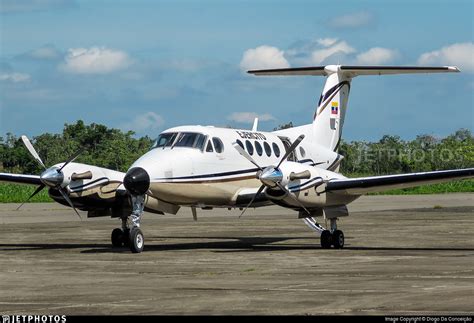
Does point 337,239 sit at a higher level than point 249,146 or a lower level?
lower

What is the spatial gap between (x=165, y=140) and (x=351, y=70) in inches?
351

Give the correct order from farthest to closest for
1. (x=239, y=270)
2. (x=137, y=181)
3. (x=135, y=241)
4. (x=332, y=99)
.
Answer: (x=332, y=99) < (x=135, y=241) < (x=137, y=181) < (x=239, y=270)

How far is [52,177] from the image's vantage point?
78.2 feet

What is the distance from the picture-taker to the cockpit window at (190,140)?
24.2 metres

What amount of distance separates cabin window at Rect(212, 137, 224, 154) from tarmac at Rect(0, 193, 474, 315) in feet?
8.59

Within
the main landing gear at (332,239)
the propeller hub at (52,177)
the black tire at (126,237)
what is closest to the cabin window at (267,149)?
the main landing gear at (332,239)

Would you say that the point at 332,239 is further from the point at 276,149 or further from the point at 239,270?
the point at 239,270

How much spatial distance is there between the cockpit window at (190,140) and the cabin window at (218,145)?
38 centimetres

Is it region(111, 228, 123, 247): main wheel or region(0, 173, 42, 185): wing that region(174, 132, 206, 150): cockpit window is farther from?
region(0, 173, 42, 185): wing

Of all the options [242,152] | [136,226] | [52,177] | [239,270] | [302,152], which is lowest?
[239,270]

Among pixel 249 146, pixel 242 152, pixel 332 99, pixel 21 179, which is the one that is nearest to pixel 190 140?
pixel 242 152

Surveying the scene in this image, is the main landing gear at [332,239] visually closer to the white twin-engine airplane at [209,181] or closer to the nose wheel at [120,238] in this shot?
the white twin-engine airplane at [209,181]

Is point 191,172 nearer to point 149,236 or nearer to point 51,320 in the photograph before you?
point 149,236

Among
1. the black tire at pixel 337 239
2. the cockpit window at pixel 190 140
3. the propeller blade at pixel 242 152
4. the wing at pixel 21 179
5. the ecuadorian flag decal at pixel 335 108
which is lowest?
the black tire at pixel 337 239
